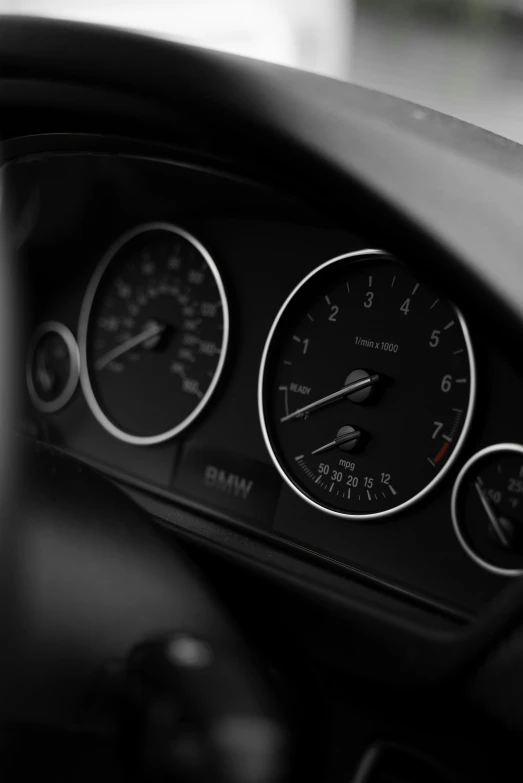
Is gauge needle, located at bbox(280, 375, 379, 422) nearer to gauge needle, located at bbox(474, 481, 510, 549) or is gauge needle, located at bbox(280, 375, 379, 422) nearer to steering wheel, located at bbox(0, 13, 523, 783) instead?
gauge needle, located at bbox(474, 481, 510, 549)

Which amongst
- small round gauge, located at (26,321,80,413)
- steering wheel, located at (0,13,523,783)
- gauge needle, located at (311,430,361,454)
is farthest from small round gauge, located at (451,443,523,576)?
small round gauge, located at (26,321,80,413)

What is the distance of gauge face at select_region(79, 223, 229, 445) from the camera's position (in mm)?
1396

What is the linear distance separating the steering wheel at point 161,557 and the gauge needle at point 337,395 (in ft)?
1.31

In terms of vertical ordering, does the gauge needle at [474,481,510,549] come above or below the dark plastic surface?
above

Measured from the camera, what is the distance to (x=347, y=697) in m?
0.86

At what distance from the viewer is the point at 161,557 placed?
32.2 inches

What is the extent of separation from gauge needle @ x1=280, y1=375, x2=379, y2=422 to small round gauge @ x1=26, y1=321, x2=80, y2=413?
1.73 feet

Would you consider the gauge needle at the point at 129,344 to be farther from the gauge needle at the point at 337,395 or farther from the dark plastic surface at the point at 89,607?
the dark plastic surface at the point at 89,607

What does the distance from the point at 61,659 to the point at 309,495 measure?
0.53 meters

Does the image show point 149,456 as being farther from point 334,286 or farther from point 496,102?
point 496,102

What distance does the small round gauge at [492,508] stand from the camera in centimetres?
97

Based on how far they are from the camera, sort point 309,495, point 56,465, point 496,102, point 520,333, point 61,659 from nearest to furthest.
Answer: point 520,333
point 61,659
point 56,465
point 309,495
point 496,102

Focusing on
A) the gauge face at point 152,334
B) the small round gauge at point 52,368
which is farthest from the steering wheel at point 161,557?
the small round gauge at point 52,368

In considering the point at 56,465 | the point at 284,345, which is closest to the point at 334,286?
the point at 284,345
